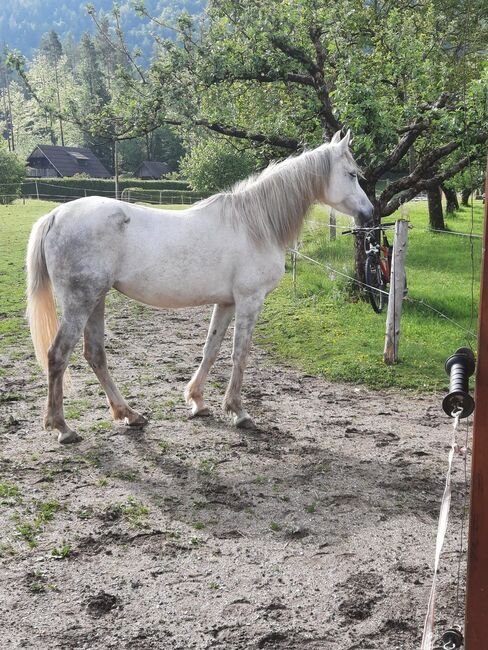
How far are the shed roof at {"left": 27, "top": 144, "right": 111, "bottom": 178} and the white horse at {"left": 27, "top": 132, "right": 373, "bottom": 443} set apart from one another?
210 ft

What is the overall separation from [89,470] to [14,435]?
3.10 feet

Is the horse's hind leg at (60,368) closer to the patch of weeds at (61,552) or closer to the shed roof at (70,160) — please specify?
the patch of weeds at (61,552)

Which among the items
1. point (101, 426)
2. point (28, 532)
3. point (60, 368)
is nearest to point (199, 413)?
point (101, 426)

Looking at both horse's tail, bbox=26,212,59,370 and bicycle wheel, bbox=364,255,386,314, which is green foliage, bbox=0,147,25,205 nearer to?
bicycle wheel, bbox=364,255,386,314

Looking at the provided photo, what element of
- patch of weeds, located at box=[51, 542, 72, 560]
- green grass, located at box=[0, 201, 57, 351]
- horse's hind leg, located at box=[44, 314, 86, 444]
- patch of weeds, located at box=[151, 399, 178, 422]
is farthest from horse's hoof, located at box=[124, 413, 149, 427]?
green grass, located at box=[0, 201, 57, 351]

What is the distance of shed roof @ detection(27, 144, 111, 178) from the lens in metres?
67.0

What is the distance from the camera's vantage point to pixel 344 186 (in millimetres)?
5520

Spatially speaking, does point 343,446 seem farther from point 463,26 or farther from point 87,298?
point 463,26

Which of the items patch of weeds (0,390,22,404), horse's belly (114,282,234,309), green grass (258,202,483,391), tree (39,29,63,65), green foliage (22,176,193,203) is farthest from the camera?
tree (39,29,63,65)

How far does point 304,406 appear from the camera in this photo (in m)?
5.96

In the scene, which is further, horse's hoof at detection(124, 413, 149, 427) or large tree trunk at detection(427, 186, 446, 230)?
large tree trunk at detection(427, 186, 446, 230)

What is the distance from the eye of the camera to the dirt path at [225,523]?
282 centimetres

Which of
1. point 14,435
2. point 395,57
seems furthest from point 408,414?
point 395,57

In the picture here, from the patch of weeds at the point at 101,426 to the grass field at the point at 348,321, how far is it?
7.95ft
